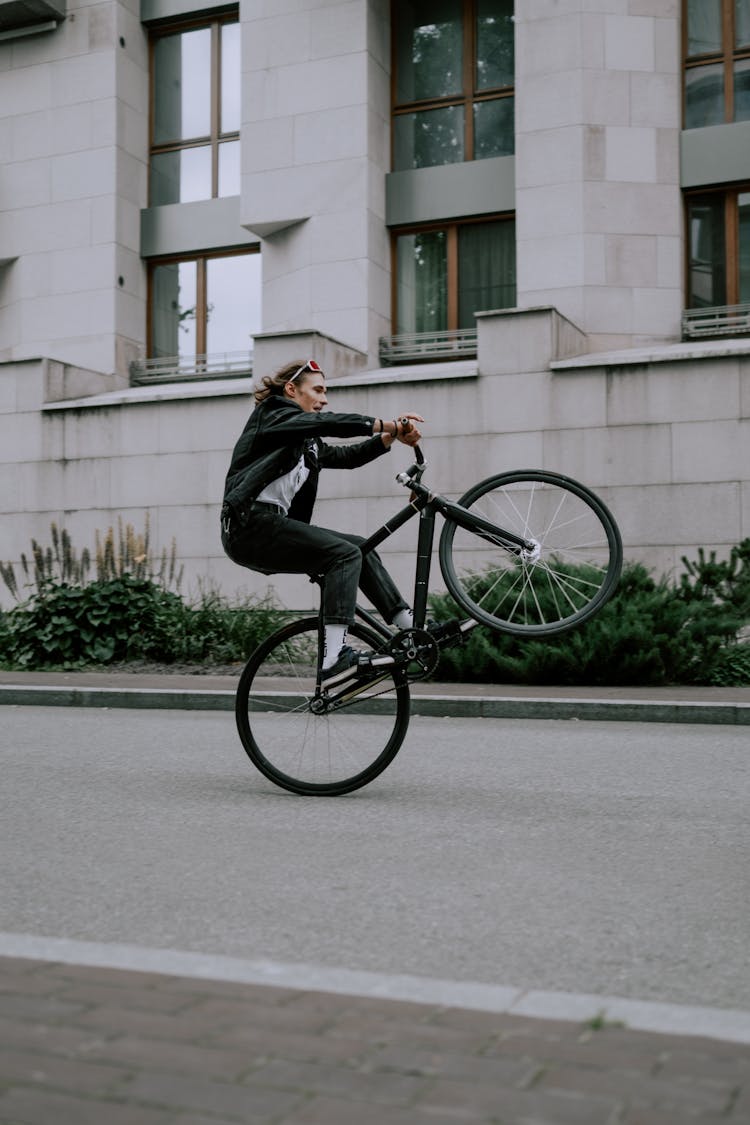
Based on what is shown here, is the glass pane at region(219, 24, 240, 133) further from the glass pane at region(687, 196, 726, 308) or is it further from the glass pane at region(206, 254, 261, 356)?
the glass pane at region(687, 196, 726, 308)

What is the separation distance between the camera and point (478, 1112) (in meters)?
2.56

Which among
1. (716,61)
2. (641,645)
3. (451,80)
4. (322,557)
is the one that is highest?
(451,80)

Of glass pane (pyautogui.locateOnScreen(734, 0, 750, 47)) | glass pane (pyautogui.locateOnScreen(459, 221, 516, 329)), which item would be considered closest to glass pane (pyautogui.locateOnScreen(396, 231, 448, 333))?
glass pane (pyautogui.locateOnScreen(459, 221, 516, 329))

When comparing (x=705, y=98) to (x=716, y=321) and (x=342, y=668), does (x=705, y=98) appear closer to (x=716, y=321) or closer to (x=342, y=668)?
(x=716, y=321)

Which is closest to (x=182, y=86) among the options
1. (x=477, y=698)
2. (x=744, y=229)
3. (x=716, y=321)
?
(x=744, y=229)

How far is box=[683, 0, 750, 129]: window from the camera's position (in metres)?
20.8

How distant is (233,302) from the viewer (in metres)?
24.3

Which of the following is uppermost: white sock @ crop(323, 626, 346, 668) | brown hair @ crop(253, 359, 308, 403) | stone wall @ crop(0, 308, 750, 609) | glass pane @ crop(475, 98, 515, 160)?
glass pane @ crop(475, 98, 515, 160)

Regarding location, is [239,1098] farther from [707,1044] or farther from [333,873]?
[333,873]

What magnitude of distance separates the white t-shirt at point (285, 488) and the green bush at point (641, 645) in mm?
6133

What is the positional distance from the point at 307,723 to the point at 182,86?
2098 centimetres

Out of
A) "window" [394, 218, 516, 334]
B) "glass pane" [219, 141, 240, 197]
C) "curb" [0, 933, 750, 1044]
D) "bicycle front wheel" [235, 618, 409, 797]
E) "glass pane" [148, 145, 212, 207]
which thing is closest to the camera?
"curb" [0, 933, 750, 1044]

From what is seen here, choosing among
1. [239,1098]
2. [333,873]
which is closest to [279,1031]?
[239,1098]

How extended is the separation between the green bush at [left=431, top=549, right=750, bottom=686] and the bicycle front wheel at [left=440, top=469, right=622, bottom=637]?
5.73 meters
